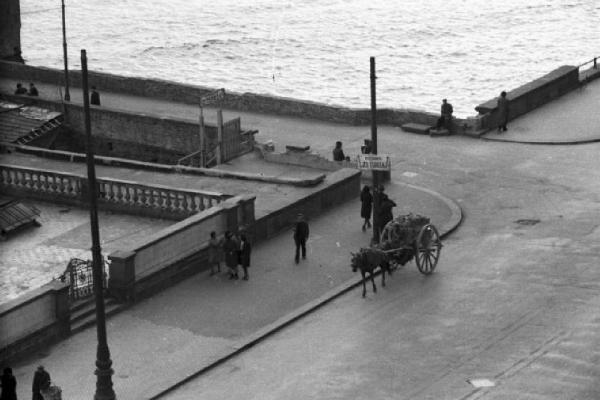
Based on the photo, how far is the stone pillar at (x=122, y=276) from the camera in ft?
104

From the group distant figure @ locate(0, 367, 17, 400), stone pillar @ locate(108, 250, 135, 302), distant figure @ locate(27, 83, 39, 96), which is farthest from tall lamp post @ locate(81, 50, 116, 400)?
distant figure @ locate(27, 83, 39, 96)

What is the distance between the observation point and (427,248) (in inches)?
1310

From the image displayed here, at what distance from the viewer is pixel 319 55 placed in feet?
325

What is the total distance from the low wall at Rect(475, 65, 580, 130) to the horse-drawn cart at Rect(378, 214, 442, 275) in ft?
45.7

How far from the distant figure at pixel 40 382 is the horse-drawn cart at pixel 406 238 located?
8.72m

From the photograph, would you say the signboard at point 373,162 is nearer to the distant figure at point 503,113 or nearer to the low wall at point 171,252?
the low wall at point 171,252

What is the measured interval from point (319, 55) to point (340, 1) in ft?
65.3

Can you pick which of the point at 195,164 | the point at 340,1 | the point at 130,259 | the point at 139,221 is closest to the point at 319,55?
the point at 340,1

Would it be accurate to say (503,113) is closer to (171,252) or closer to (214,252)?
(214,252)

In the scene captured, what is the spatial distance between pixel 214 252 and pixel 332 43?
2743 inches

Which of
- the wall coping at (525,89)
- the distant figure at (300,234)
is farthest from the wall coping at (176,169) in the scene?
the wall coping at (525,89)

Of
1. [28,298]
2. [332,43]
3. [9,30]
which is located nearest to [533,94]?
[28,298]

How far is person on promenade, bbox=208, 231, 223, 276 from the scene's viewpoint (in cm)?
3388

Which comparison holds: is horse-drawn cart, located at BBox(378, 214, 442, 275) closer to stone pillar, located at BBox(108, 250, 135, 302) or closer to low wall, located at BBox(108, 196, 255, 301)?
low wall, located at BBox(108, 196, 255, 301)
